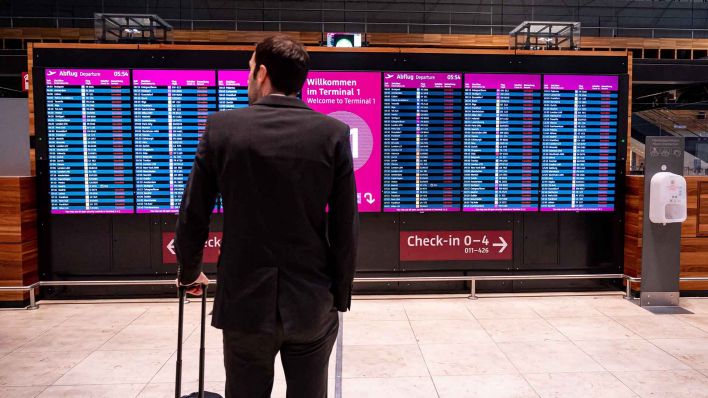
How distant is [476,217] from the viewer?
5.33 metres

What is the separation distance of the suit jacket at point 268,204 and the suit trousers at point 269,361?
0.16 ft

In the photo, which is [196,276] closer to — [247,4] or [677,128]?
[247,4]

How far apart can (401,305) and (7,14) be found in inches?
530

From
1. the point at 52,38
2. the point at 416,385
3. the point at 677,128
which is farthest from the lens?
the point at 677,128

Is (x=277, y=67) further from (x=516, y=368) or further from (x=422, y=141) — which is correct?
(x=422, y=141)

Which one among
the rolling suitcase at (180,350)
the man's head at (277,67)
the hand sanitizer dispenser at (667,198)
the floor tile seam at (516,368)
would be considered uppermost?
the man's head at (277,67)

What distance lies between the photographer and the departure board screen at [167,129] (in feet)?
16.6

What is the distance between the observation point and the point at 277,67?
1462 mm

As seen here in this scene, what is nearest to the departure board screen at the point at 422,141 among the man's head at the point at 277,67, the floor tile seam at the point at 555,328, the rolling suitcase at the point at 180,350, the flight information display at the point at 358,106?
the flight information display at the point at 358,106

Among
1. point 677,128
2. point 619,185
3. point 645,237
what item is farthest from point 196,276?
point 677,128

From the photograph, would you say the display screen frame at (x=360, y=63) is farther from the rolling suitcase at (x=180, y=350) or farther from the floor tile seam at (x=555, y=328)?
the rolling suitcase at (x=180, y=350)

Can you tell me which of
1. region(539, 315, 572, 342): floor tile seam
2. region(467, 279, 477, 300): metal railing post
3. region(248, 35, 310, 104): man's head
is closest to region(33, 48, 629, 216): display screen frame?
region(467, 279, 477, 300): metal railing post

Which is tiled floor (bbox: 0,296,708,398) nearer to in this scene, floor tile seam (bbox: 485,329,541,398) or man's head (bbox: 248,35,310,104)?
floor tile seam (bbox: 485,329,541,398)

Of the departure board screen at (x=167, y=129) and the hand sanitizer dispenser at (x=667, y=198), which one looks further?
the departure board screen at (x=167, y=129)
